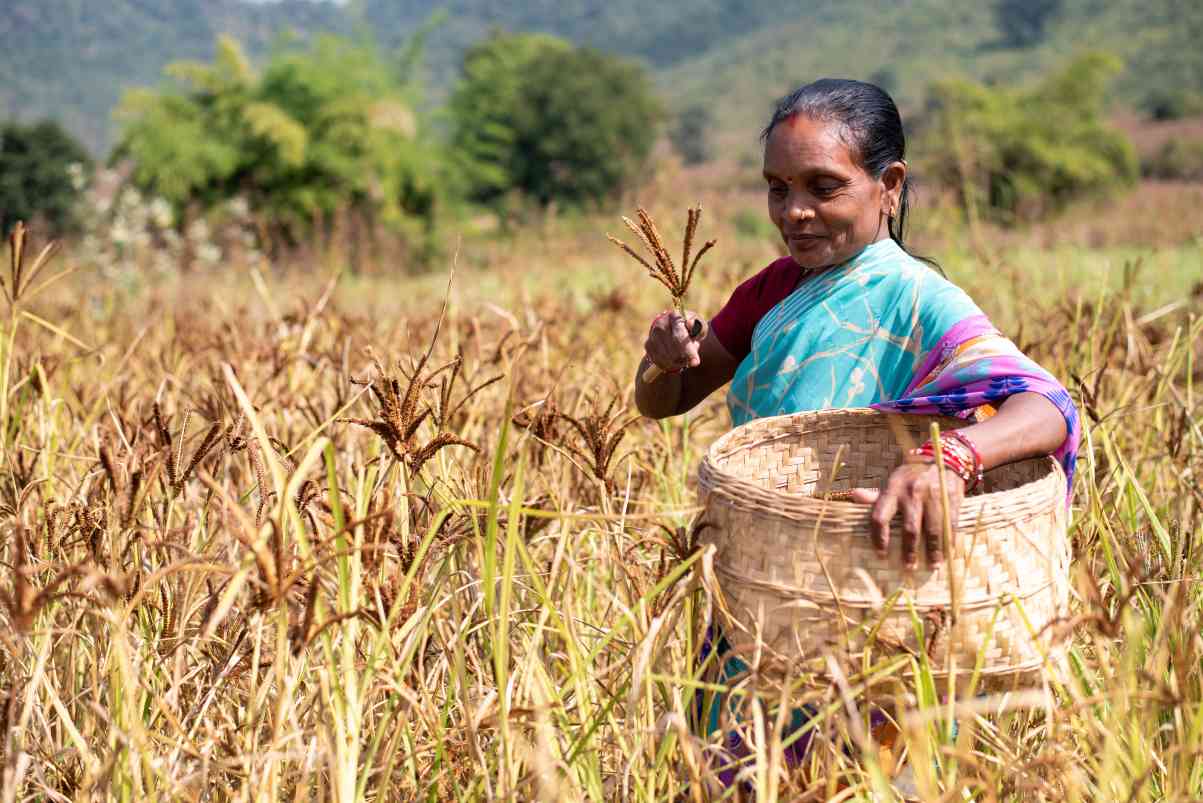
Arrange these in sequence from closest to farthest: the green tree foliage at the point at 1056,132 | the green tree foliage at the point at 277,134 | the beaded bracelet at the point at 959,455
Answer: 1. the beaded bracelet at the point at 959,455
2. the green tree foliage at the point at 277,134
3. the green tree foliage at the point at 1056,132

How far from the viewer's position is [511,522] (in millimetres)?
1064

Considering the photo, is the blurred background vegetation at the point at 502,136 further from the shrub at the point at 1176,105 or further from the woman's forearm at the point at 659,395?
the woman's forearm at the point at 659,395

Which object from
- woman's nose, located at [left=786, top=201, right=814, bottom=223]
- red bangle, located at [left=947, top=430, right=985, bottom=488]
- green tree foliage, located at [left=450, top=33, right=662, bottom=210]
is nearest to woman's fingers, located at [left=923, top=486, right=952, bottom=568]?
red bangle, located at [left=947, top=430, right=985, bottom=488]

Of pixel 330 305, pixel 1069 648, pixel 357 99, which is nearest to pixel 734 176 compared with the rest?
pixel 357 99

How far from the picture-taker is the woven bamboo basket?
1.12 metres

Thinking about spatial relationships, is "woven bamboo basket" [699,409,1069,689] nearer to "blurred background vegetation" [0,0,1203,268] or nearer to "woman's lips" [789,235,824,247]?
"woman's lips" [789,235,824,247]

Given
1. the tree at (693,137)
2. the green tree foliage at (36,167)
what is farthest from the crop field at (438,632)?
the tree at (693,137)

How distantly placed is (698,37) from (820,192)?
351 ft

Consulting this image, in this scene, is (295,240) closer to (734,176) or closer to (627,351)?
(627,351)

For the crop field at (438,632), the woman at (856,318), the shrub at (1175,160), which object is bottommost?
the shrub at (1175,160)

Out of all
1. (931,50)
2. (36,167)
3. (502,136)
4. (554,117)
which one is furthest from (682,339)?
(931,50)

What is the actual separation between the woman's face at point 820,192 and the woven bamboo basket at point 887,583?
1.65ft

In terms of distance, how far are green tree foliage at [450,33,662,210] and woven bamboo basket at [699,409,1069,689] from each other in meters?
20.0

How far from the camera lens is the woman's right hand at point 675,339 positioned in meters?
1.47
